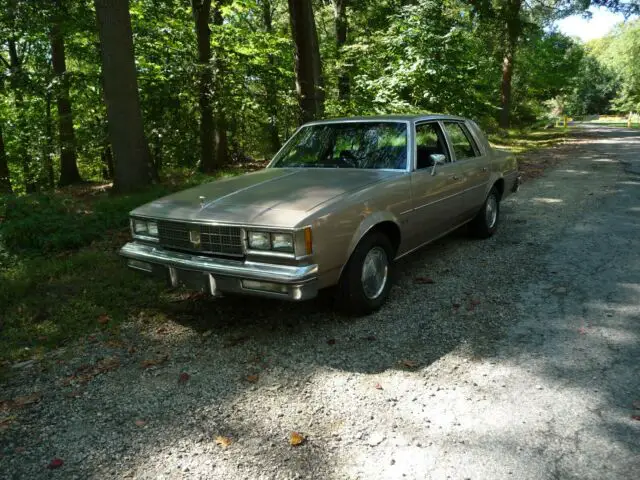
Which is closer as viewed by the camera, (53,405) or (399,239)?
(53,405)

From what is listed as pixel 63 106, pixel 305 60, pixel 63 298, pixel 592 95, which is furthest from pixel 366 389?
pixel 592 95

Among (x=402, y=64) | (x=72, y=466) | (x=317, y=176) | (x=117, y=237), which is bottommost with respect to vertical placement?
(x=72, y=466)

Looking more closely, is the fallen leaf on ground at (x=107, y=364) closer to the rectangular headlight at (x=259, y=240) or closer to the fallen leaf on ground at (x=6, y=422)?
the fallen leaf on ground at (x=6, y=422)

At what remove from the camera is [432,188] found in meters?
4.90

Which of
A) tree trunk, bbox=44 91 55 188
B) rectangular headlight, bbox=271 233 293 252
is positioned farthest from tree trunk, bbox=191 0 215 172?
rectangular headlight, bbox=271 233 293 252

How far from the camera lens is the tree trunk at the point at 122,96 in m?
7.46

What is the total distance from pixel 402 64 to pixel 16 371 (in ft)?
37.1

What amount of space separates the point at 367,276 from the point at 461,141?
8.64ft

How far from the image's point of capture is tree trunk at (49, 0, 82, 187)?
37.0 ft

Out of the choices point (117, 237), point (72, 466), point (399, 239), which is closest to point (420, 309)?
point (399, 239)

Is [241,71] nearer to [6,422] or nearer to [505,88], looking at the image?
[6,422]

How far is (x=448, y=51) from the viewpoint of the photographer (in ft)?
40.5

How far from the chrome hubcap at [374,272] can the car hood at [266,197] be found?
61 cm

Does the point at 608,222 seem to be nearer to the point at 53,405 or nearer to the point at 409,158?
the point at 409,158
